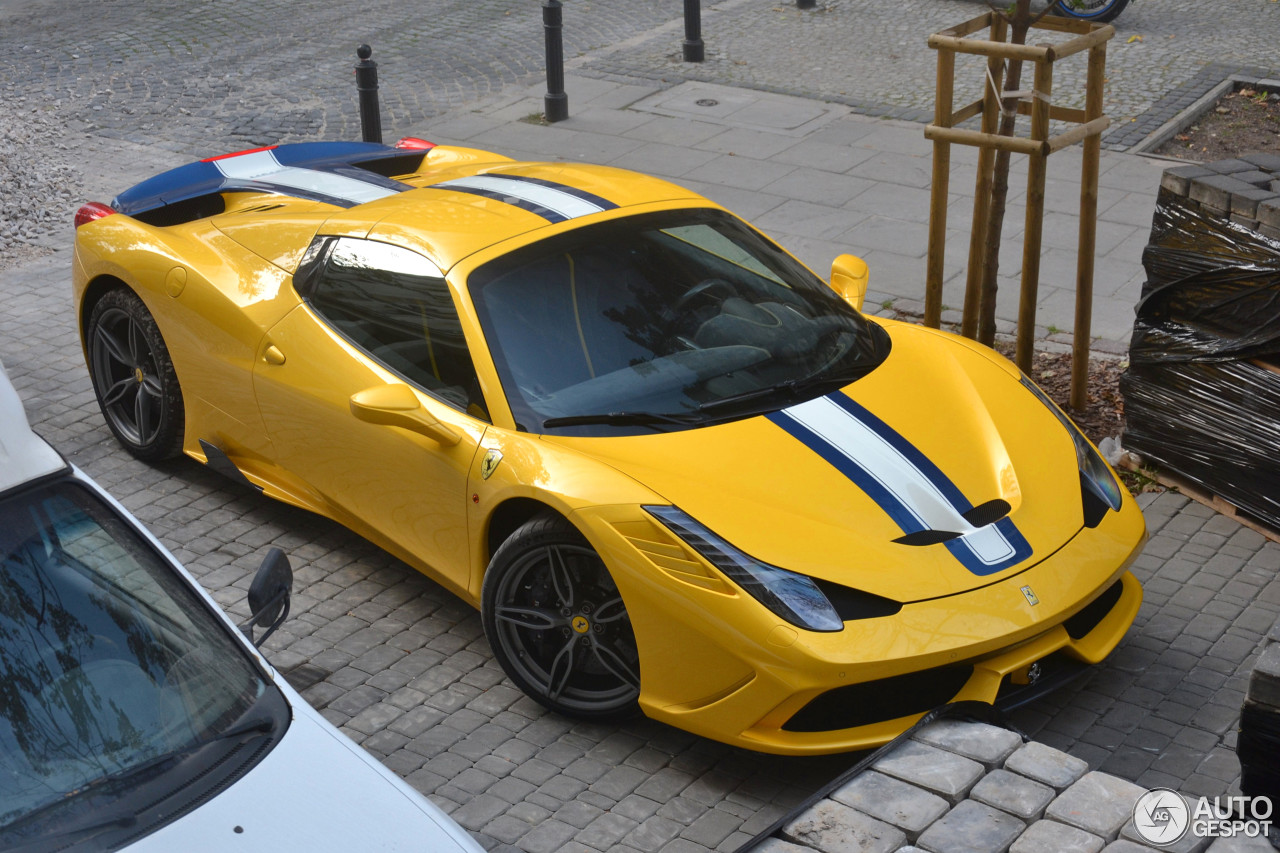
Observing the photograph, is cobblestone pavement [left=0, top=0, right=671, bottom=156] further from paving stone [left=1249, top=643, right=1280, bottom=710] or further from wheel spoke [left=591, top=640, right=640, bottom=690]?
paving stone [left=1249, top=643, right=1280, bottom=710]

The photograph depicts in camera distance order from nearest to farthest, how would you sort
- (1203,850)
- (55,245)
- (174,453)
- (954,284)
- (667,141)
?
1. (1203,850)
2. (174,453)
3. (954,284)
4. (55,245)
5. (667,141)

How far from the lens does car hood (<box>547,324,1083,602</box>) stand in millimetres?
3994

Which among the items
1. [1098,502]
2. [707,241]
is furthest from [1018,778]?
[707,241]

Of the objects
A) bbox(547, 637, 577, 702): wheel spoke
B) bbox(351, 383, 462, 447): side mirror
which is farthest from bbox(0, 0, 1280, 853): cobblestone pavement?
bbox(351, 383, 462, 447): side mirror

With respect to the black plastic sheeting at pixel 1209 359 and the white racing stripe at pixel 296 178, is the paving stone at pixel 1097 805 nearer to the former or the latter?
the black plastic sheeting at pixel 1209 359

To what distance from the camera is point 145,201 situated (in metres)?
6.30

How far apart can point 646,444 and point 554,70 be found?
7726 mm

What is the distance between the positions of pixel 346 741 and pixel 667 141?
27.9 feet

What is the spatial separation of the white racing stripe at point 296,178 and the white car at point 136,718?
109 inches

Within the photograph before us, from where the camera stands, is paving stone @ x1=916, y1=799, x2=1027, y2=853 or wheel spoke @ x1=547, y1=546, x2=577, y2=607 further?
wheel spoke @ x1=547, y1=546, x2=577, y2=607

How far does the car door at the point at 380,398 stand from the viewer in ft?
15.1

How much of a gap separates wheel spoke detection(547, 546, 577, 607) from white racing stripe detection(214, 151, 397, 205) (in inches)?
81.9

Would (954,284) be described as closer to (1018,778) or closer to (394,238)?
(394,238)

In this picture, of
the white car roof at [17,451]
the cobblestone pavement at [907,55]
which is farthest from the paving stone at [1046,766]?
the cobblestone pavement at [907,55]
